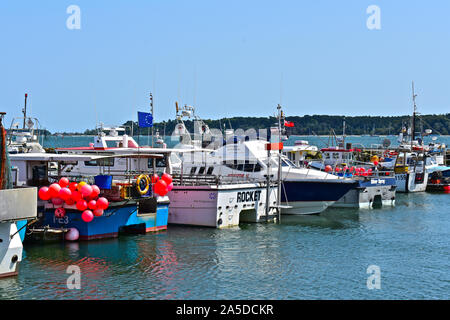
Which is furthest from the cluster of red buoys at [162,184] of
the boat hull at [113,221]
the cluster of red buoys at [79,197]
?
the cluster of red buoys at [79,197]

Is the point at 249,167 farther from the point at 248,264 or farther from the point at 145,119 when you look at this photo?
the point at 248,264

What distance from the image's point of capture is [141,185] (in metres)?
23.9

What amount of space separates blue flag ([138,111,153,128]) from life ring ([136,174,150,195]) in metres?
6.38

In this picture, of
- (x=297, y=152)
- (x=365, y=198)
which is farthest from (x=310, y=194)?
(x=297, y=152)

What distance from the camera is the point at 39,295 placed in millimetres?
16391

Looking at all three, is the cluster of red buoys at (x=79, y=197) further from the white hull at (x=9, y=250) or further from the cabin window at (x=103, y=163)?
the cabin window at (x=103, y=163)

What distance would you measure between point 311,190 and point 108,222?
41.2ft

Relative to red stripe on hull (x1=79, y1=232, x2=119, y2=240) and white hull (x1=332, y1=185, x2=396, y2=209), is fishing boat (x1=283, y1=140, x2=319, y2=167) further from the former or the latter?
red stripe on hull (x1=79, y1=232, x2=119, y2=240)

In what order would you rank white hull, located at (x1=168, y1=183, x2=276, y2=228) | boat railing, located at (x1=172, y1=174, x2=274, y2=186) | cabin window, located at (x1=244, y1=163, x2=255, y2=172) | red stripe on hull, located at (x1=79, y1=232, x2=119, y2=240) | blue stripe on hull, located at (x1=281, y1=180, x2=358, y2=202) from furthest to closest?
blue stripe on hull, located at (x1=281, y1=180, x2=358, y2=202), cabin window, located at (x1=244, y1=163, x2=255, y2=172), boat railing, located at (x1=172, y1=174, x2=274, y2=186), white hull, located at (x1=168, y1=183, x2=276, y2=228), red stripe on hull, located at (x1=79, y1=232, x2=119, y2=240)

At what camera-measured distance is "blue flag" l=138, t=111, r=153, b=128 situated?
30.2 metres

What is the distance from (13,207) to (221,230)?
11.3m

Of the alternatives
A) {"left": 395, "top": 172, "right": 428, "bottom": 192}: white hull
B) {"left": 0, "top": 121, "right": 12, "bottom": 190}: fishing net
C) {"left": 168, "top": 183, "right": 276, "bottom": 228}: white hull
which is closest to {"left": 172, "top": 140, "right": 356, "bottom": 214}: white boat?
{"left": 168, "top": 183, "right": 276, "bottom": 228}: white hull
